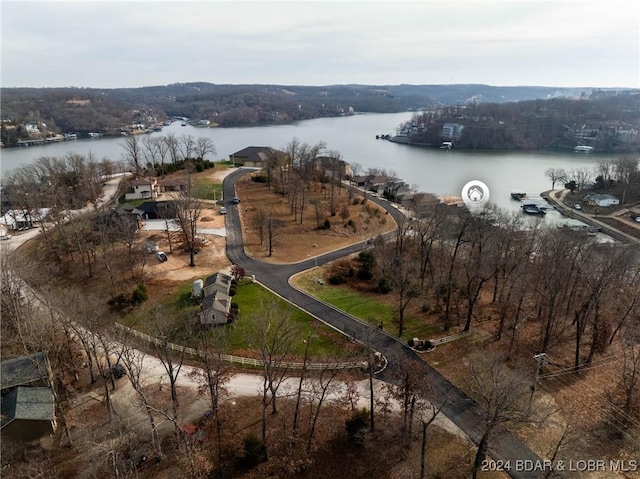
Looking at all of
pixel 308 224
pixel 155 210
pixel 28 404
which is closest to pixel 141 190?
pixel 155 210

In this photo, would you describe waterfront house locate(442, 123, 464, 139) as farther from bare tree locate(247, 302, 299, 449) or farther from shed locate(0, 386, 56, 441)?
shed locate(0, 386, 56, 441)

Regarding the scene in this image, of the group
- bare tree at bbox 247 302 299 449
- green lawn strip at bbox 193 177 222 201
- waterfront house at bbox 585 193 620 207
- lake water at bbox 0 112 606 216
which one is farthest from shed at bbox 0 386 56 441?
waterfront house at bbox 585 193 620 207

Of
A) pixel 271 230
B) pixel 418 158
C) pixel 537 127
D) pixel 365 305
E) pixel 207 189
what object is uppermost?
pixel 537 127

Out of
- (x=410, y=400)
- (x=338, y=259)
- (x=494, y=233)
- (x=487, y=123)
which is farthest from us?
(x=487, y=123)

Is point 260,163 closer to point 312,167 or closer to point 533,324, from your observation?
point 312,167

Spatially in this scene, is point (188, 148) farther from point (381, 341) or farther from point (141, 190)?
point (381, 341)

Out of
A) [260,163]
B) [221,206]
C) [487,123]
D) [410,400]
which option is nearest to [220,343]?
[410,400]

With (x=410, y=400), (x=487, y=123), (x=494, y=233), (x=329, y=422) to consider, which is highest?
(x=487, y=123)

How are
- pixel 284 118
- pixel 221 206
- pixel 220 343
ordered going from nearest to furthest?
pixel 220 343 → pixel 221 206 → pixel 284 118
